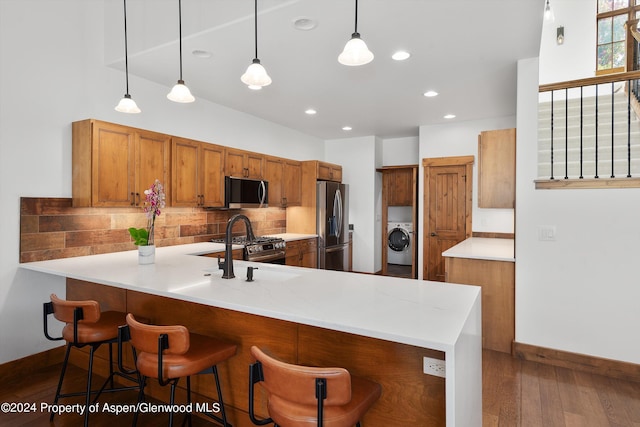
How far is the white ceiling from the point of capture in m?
2.50

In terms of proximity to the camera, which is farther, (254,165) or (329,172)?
(329,172)

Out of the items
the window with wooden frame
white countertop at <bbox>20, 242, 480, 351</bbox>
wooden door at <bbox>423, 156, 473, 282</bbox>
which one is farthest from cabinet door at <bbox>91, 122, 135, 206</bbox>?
the window with wooden frame

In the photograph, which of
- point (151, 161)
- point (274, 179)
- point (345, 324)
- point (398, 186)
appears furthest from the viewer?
point (398, 186)

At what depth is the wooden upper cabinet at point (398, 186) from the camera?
6.85 meters

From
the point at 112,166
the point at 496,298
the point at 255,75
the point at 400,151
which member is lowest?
the point at 496,298

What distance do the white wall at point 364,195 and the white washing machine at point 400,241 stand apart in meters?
0.64

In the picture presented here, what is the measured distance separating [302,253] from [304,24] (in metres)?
3.36

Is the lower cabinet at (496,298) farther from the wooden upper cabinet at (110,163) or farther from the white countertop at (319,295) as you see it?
the wooden upper cabinet at (110,163)

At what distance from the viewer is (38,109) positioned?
2973 millimetres

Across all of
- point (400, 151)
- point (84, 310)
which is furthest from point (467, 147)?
point (84, 310)

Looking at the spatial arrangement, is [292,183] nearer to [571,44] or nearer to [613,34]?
[571,44]

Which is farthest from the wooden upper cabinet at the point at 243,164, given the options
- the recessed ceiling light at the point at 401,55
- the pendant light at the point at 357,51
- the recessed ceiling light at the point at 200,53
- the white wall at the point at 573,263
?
the white wall at the point at 573,263

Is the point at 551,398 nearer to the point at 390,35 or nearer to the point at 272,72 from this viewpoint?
the point at 390,35

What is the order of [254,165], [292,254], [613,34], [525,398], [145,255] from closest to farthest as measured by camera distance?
1. [525,398]
2. [145,255]
3. [254,165]
4. [292,254]
5. [613,34]
